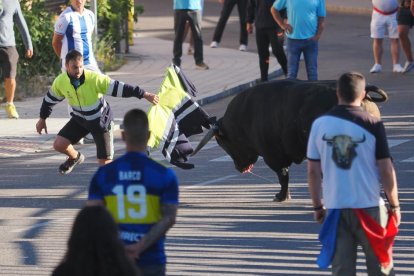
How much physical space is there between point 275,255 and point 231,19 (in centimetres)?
2240

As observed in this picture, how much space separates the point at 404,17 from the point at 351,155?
14567mm

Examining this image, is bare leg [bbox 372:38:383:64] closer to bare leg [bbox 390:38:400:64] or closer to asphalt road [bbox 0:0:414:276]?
bare leg [bbox 390:38:400:64]

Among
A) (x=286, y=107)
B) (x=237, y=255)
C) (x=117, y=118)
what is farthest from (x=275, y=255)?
(x=117, y=118)

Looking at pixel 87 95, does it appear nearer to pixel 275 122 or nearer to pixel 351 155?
pixel 275 122

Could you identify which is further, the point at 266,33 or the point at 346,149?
the point at 266,33

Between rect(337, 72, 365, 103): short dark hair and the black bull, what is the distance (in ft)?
10.00

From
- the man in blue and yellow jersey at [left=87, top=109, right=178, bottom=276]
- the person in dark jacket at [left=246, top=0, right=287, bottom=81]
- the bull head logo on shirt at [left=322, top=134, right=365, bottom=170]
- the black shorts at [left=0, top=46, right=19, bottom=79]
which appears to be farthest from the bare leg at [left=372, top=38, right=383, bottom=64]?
the man in blue and yellow jersey at [left=87, top=109, right=178, bottom=276]

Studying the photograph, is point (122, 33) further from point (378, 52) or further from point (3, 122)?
point (3, 122)

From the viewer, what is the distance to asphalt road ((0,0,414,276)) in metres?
9.43

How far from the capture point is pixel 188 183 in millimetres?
13086

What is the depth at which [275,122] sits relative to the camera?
11.5m

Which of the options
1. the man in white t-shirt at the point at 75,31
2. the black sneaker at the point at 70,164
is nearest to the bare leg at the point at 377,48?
the man in white t-shirt at the point at 75,31

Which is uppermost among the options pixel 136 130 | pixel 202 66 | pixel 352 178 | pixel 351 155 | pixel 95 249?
pixel 136 130

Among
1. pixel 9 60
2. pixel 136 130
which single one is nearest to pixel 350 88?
pixel 136 130
